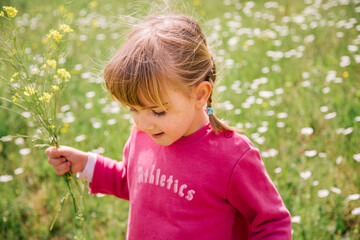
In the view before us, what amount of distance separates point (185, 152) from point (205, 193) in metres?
0.14

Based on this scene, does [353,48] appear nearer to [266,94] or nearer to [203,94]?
[266,94]

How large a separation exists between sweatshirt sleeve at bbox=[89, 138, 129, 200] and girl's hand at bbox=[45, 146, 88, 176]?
0.06 m

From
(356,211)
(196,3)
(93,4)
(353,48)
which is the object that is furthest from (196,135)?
(93,4)

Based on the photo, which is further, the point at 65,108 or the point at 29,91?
the point at 65,108

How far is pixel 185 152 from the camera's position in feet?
3.96

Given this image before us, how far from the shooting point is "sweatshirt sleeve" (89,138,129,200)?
146 cm

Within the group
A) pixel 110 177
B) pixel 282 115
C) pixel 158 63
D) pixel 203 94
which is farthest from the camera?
pixel 282 115

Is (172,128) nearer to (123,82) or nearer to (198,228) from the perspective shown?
(123,82)

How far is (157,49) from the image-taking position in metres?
1.09

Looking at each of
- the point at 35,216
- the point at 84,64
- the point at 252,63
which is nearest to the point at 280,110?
the point at 252,63

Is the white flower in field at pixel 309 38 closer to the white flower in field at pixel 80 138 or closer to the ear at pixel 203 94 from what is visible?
the white flower in field at pixel 80 138

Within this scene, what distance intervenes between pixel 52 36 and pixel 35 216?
4.28 feet

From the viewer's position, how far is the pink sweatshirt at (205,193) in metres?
1.13

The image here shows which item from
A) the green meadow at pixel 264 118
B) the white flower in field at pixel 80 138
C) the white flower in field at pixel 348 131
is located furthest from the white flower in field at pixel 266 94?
the white flower in field at pixel 80 138
